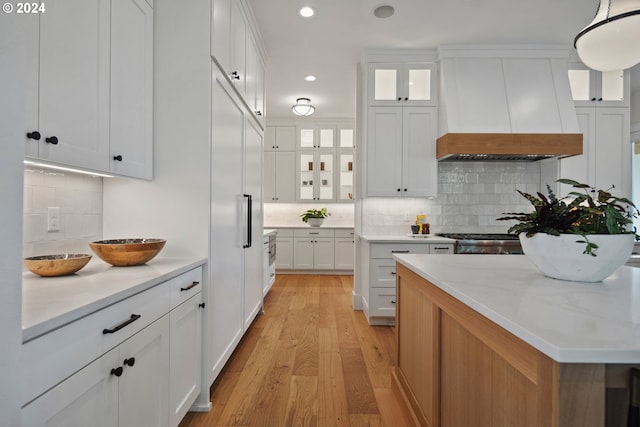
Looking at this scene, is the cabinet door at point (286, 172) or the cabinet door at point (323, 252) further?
the cabinet door at point (286, 172)

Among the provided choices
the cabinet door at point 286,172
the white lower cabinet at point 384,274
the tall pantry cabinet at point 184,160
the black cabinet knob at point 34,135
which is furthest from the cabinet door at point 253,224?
the cabinet door at point 286,172

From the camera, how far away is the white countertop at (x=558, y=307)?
0.65 m

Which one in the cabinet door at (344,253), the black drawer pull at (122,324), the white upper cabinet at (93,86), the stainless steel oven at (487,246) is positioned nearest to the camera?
the black drawer pull at (122,324)

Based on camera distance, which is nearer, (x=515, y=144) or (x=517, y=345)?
(x=517, y=345)

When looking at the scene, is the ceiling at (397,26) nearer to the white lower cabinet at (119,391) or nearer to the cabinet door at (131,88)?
the cabinet door at (131,88)

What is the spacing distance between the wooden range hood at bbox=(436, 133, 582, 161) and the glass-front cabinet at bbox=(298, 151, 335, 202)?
121 inches

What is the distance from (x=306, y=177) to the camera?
6254 millimetres

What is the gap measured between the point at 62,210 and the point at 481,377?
2.03 meters

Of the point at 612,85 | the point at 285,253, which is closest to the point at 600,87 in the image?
the point at 612,85

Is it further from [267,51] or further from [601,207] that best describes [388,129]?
[601,207]

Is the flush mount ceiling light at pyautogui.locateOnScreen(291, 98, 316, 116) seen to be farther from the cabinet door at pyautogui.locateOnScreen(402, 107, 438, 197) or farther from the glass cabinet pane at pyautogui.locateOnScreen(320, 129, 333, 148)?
the cabinet door at pyautogui.locateOnScreen(402, 107, 438, 197)

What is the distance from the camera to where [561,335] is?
2.31ft

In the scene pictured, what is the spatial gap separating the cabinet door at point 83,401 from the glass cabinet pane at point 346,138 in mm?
5604

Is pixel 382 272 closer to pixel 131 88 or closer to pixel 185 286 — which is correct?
pixel 185 286
